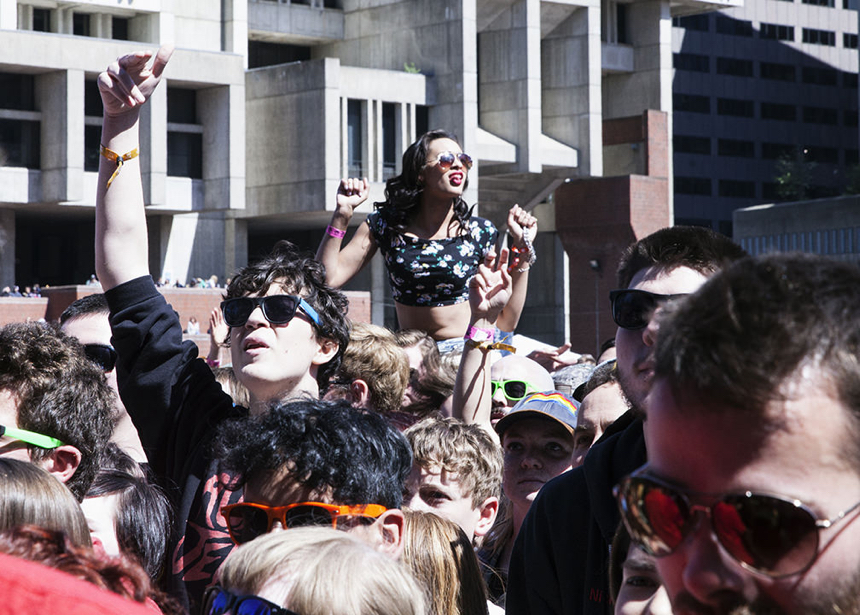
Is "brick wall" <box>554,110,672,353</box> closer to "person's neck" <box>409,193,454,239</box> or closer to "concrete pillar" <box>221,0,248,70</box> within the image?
"concrete pillar" <box>221,0,248,70</box>

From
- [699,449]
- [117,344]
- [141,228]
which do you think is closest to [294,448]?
[117,344]

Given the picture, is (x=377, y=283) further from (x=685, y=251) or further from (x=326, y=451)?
(x=685, y=251)

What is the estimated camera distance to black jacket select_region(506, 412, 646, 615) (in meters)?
2.84

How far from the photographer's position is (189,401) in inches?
150

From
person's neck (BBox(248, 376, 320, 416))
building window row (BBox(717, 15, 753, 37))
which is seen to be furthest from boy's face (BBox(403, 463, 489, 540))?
building window row (BBox(717, 15, 753, 37))

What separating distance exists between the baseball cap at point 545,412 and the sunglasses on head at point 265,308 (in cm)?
107

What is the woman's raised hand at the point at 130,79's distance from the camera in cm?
381

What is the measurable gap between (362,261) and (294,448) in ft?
12.0

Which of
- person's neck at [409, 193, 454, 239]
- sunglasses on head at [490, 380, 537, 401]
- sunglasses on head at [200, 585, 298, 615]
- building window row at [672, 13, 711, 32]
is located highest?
building window row at [672, 13, 711, 32]

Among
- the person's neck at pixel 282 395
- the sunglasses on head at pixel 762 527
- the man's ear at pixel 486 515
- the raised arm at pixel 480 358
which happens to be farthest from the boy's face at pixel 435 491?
the sunglasses on head at pixel 762 527

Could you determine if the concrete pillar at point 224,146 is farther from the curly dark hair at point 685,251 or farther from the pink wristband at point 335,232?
the curly dark hair at point 685,251

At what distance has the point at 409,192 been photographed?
652cm

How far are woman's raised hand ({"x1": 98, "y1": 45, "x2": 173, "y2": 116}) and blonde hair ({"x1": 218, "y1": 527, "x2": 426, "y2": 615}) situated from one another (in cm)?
187

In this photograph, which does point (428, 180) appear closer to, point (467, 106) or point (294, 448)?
point (294, 448)
